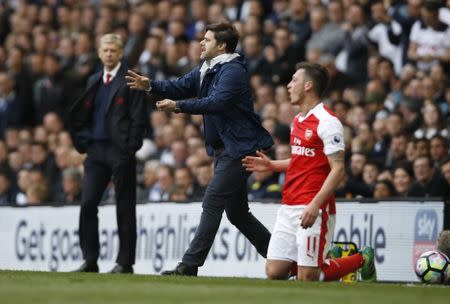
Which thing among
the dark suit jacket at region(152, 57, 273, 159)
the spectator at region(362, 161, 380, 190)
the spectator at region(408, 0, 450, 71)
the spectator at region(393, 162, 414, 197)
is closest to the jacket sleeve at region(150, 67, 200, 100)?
the dark suit jacket at region(152, 57, 273, 159)

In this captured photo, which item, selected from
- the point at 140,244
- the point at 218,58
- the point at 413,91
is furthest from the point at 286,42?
Result: the point at 218,58

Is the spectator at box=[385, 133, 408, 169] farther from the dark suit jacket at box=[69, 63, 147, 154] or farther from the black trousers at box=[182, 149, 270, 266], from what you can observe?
the black trousers at box=[182, 149, 270, 266]

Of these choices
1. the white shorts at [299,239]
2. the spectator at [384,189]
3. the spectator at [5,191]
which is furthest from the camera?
the spectator at [5,191]

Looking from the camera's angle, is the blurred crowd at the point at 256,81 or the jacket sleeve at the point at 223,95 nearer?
the jacket sleeve at the point at 223,95

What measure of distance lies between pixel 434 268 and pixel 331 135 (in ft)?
6.72

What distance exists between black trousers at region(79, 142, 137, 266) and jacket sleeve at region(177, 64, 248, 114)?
2.03m

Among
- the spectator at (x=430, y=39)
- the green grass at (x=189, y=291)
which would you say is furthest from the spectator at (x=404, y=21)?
the green grass at (x=189, y=291)

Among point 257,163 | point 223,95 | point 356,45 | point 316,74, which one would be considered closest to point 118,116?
point 223,95

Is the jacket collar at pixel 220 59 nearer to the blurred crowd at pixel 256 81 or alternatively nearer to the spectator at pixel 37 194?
the blurred crowd at pixel 256 81

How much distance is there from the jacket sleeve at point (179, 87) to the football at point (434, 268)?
266cm

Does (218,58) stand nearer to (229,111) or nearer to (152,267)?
(229,111)

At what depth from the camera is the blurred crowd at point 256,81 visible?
16.3 meters

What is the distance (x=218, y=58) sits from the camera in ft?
38.9

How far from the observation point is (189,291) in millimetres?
8914
